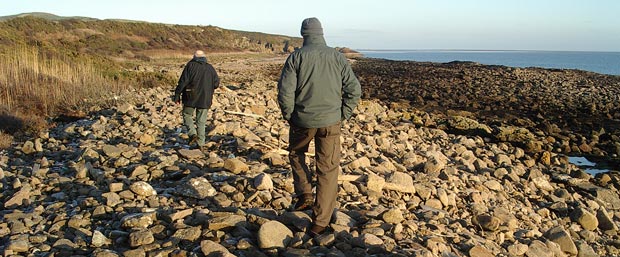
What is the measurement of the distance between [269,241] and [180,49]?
46.7m

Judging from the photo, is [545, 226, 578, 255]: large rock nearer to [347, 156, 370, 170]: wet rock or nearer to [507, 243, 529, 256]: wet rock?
[507, 243, 529, 256]: wet rock

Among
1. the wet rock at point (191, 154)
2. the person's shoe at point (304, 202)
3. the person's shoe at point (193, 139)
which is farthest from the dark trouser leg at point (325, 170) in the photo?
the person's shoe at point (193, 139)

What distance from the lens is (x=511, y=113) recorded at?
61.4ft

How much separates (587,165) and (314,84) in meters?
10.6

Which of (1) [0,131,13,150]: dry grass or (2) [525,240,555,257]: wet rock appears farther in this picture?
(1) [0,131,13,150]: dry grass

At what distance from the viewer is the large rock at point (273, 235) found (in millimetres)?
4164

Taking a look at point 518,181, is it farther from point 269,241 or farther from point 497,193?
point 269,241

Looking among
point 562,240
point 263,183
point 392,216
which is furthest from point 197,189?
point 562,240

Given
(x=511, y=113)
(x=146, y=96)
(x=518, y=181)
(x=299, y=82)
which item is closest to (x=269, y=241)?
(x=299, y=82)

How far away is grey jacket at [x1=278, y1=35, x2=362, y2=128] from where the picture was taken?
419 centimetres

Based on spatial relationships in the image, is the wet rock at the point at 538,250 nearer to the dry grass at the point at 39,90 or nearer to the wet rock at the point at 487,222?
the wet rock at the point at 487,222

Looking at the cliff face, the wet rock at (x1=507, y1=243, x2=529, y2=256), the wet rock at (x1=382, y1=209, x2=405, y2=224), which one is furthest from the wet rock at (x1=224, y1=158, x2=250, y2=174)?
the cliff face

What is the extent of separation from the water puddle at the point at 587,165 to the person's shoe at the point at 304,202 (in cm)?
944

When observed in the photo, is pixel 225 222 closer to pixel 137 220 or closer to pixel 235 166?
pixel 137 220
